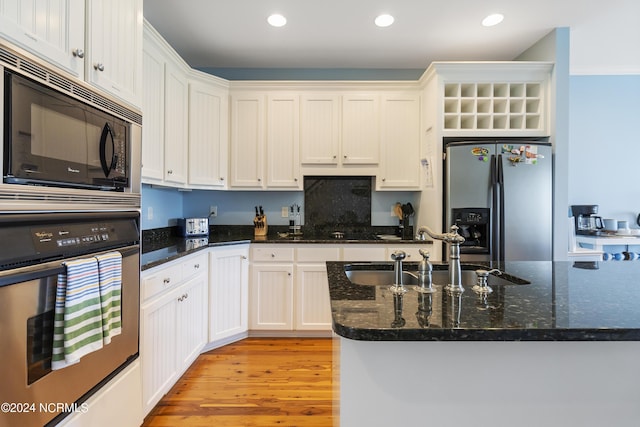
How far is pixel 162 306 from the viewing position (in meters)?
1.85

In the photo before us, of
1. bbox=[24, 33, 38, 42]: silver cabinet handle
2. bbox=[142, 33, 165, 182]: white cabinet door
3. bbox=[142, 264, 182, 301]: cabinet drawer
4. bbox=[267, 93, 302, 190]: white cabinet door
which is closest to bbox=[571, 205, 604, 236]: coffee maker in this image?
bbox=[267, 93, 302, 190]: white cabinet door

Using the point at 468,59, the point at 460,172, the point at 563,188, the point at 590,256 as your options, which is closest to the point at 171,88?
the point at 460,172

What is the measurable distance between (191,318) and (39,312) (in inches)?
54.2

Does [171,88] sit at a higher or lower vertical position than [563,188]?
higher

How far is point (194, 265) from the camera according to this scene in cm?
230

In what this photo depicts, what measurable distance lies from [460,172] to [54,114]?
260 cm

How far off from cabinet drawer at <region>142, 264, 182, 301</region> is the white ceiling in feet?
6.25

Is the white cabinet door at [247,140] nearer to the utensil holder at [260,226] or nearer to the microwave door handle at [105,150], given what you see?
the utensil holder at [260,226]

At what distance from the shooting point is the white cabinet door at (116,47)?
124cm

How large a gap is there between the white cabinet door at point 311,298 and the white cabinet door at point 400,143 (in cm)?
107

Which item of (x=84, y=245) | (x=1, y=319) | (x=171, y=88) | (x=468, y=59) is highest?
(x=468, y=59)

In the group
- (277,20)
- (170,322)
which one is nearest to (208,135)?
(277,20)

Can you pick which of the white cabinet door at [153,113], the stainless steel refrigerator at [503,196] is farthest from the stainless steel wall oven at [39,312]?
the stainless steel refrigerator at [503,196]

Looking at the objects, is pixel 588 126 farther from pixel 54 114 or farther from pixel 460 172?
pixel 54 114
